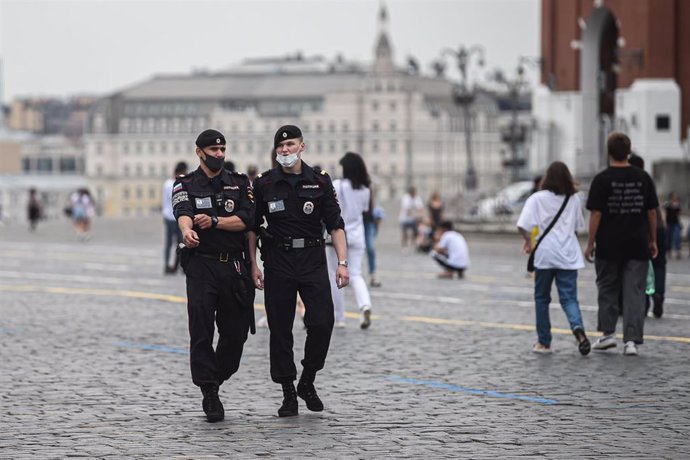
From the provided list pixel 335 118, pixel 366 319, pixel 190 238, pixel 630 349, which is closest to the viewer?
pixel 190 238

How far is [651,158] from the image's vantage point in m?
50.7

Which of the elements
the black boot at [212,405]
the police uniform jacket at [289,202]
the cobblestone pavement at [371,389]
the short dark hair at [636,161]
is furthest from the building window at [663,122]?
the black boot at [212,405]

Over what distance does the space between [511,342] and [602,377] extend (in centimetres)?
287

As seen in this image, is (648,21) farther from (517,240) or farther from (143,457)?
(143,457)

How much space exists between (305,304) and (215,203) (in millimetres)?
883

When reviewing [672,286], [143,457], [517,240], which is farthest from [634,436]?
[517,240]

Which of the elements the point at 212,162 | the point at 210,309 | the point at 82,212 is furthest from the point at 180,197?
the point at 82,212

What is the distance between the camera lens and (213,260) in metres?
10.6

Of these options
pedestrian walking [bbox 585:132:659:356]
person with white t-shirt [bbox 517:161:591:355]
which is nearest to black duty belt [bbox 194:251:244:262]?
person with white t-shirt [bbox 517:161:591:355]

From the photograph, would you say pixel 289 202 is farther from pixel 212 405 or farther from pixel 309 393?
pixel 212 405

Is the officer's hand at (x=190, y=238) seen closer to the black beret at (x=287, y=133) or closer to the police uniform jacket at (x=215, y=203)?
the police uniform jacket at (x=215, y=203)

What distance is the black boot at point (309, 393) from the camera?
1081 centimetres

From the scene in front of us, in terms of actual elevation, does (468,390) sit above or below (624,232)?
below

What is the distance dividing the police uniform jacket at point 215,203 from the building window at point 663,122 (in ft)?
136
